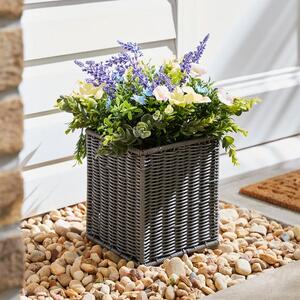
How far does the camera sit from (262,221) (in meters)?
2.76

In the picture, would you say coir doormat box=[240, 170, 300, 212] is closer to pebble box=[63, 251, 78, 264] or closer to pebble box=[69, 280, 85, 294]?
pebble box=[63, 251, 78, 264]

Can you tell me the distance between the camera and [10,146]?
77 centimetres

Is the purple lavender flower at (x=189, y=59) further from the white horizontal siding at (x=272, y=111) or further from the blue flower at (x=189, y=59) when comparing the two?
the white horizontal siding at (x=272, y=111)

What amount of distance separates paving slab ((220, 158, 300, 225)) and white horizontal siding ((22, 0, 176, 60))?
633 millimetres

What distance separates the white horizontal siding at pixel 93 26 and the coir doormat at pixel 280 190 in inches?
26.1

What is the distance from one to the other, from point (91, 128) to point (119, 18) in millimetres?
616

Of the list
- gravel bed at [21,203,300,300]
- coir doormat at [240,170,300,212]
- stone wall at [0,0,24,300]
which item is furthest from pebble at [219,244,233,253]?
stone wall at [0,0,24,300]

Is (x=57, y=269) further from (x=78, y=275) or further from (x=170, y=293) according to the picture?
(x=170, y=293)

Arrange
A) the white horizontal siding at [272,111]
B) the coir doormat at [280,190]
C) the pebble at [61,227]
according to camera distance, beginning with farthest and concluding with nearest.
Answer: the white horizontal siding at [272,111] < the coir doormat at [280,190] < the pebble at [61,227]

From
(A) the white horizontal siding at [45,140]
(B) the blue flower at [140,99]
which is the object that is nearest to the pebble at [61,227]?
(A) the white horizontal siding at [45,140]

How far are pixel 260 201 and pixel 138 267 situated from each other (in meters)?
0.81

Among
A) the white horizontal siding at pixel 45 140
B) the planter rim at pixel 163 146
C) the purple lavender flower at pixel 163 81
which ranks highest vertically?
the purple lavender flower at pixel 163 81

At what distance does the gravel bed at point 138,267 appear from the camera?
2.22m

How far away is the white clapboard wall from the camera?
270 centimetres
